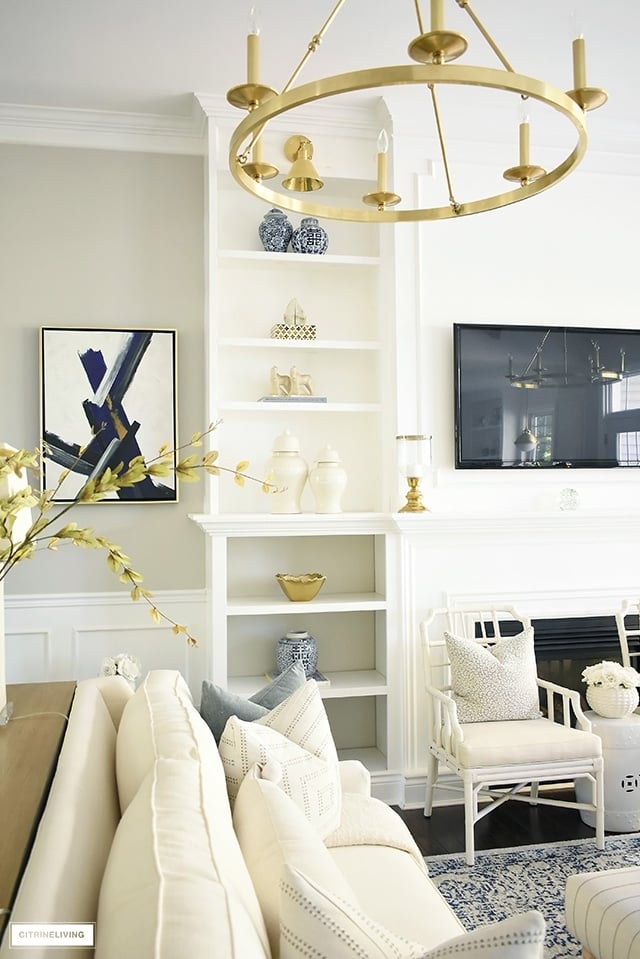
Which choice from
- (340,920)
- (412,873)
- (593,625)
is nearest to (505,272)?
(593,625)

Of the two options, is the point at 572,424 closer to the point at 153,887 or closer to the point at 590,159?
the point at 590,159

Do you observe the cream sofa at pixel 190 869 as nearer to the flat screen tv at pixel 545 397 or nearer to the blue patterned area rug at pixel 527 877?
the blue patterned area rug at pixel 527 877

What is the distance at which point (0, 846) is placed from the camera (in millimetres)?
1292

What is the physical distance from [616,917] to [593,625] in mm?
1987

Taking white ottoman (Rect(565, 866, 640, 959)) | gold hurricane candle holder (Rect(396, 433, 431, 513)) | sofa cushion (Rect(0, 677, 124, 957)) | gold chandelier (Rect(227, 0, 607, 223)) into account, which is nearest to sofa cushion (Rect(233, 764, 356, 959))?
sofa cushion (Rect(0, 677, 124, 957))

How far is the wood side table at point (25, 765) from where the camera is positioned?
1246mm

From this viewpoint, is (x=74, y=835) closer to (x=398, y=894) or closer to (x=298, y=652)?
(x=398, y=894)

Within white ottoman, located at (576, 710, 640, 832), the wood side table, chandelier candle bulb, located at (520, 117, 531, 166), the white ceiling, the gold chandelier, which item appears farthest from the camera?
white ottoman, located at (576, 710, 640, 832)

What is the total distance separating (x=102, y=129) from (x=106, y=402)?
4.01 feet

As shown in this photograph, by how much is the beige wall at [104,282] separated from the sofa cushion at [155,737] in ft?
5.59

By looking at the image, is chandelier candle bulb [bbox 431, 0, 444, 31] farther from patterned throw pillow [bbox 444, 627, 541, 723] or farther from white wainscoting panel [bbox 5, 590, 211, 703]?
white wainscoting panel [bbox 5, 590, 211, 703]

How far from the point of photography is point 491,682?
10.9 feet

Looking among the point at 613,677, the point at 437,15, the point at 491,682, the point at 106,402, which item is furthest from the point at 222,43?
the point at 613,677

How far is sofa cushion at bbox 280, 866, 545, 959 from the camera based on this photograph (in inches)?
39.8
